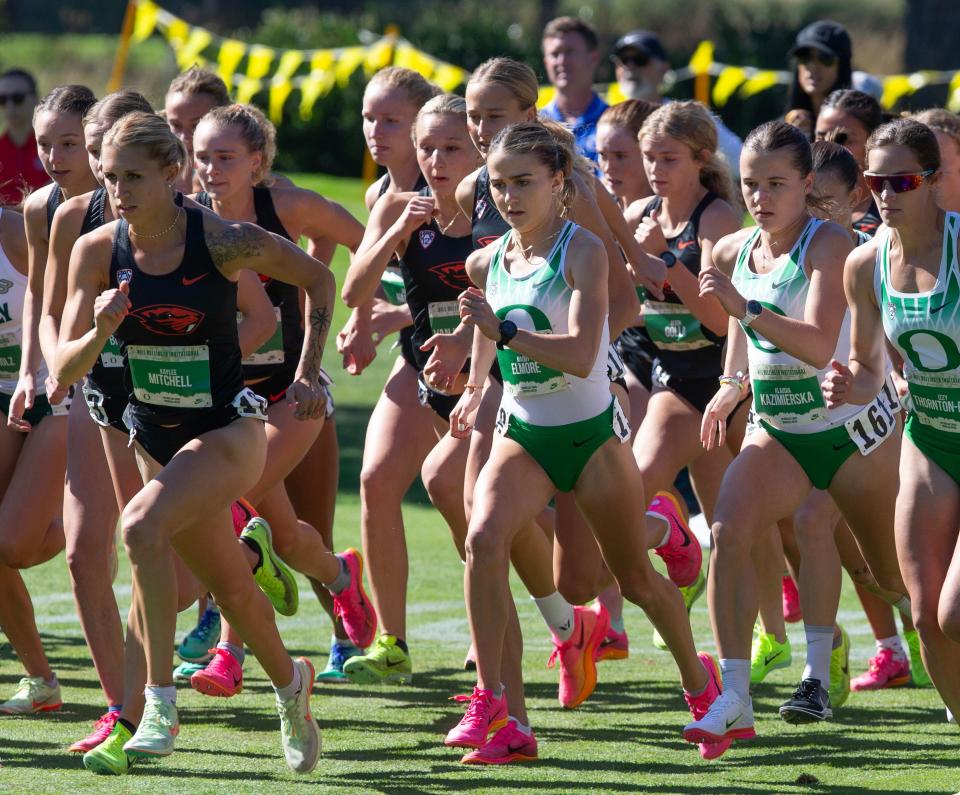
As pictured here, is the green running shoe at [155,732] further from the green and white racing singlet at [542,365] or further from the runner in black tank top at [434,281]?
the runner in black tank top at [434,281]

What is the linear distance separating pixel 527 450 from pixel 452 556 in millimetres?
4467

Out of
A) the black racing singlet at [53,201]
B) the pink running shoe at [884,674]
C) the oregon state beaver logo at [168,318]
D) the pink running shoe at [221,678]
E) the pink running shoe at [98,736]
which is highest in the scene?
the black racing singlet at [53,201]

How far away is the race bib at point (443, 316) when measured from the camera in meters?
6.97

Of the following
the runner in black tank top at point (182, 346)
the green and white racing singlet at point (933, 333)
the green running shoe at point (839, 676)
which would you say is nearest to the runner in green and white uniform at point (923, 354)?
the green and white racing singlet at point (933, 333)

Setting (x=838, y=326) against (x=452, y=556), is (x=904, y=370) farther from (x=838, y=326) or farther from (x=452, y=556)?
(x=452, y=556)

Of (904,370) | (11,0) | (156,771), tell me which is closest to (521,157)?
(904,370)

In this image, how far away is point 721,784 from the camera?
18.2ft

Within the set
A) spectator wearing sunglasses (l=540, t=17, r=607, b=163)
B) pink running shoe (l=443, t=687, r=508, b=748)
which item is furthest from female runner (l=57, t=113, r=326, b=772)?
spectator wearing sunglasses (l=540, t=17, r=607, b=163)

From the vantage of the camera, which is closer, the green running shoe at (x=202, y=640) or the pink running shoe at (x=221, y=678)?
the pink running shoe at (x=221, y=678)

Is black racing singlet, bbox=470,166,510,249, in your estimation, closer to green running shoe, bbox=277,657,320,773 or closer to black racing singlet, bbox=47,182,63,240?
black racing singlet, bbox=47,182,63,240

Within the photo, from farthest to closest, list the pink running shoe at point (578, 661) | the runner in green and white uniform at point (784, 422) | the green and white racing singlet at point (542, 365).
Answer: the pink running shoe at point (578, 661), the runner in green and white uniform at point (784, 422), the green and white racing singlet at point (542, 365)

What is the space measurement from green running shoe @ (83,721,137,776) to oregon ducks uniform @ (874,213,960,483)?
8.56 ft

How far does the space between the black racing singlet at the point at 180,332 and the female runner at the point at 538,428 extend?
2.84 ft

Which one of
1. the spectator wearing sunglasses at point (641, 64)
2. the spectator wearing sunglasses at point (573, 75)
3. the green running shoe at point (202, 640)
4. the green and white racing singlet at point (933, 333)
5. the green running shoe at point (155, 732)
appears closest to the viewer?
the green and white racing singlet at point (933, 333)
